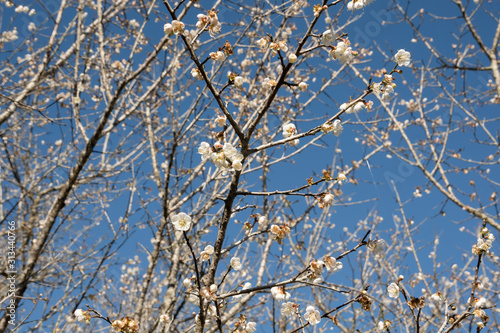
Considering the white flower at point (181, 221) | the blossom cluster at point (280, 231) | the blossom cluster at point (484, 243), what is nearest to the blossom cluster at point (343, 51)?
the blossom cluster at point (280, 231)

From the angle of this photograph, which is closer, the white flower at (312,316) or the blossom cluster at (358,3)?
the blossom cluster at (358,3)

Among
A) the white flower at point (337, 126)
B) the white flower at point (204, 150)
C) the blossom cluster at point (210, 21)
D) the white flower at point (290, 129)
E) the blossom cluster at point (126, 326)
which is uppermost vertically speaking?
the blossom cluster at point (210, 21)

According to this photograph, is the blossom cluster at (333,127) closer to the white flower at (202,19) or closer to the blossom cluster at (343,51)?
the blossom cluster at (343,51)

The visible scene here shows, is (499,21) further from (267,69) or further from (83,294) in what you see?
(83,294)

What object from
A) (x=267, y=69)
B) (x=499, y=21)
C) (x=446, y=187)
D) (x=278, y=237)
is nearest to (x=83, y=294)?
(x=278, y=237)

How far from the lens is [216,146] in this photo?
1.68 m

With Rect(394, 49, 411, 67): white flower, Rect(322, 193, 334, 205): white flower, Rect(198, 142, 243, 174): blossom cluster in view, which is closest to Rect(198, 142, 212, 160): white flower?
Rect(198, 142, 243, 174): blossom cluster

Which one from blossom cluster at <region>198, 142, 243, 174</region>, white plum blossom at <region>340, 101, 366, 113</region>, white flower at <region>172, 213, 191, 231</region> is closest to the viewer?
blossom cluster at <region>198, 142, 243, 174</region>

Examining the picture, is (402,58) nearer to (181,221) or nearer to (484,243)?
(484,243)

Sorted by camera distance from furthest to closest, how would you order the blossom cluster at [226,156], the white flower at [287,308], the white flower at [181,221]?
the white flower at [287,308] < the white flower at [181,221] < the blossom cluster at [226,156]

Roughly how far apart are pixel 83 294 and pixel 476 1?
5.43 meters

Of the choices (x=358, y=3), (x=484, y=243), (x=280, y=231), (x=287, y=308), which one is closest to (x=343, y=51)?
(x=358, y=3)

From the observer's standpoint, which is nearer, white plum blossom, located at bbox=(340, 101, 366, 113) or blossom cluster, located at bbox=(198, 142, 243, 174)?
blossom cluster, located at bbox=(198, 142, 243, 174)

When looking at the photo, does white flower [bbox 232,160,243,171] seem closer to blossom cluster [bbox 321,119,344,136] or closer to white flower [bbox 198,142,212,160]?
white flower [bbox 198,142,212,160]
